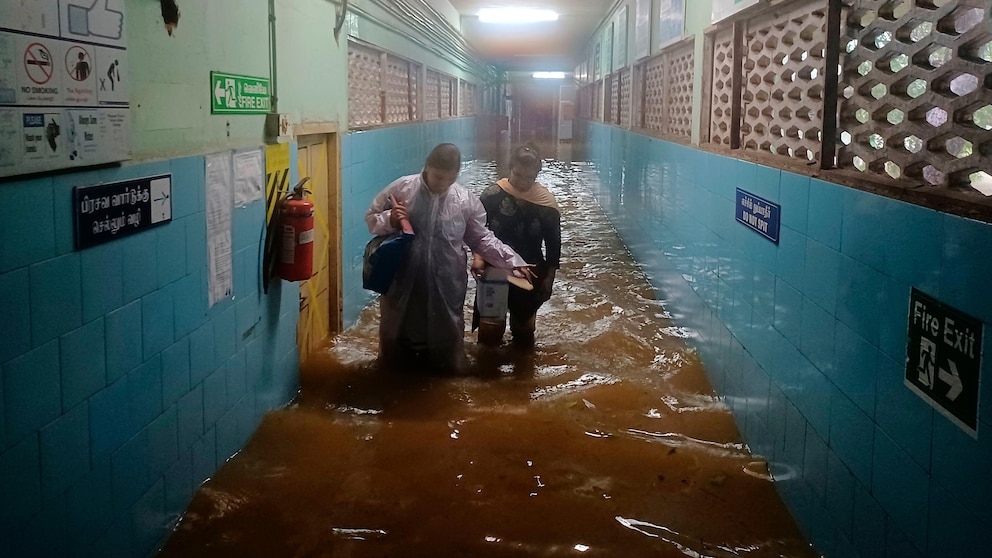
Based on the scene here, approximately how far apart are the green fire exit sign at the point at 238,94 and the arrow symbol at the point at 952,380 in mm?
3091

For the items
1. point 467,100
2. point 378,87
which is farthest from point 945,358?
point 467,100

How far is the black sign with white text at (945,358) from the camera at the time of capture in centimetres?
209

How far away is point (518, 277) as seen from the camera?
5543 millimetres

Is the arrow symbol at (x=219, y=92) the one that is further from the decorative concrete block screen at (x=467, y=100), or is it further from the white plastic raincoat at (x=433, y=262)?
the decorative concrete block screen at (x=467, y=100)

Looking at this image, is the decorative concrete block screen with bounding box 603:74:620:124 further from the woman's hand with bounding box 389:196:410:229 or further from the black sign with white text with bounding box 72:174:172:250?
the black sign with white text with bounding box 72:174:172:250

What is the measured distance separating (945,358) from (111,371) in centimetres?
263

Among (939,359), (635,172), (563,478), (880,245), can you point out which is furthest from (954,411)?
(635,172)

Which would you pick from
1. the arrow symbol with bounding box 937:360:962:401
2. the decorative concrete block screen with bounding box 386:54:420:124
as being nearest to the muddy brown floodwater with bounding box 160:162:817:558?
the arrow symbol with bounding box 937:360:962:401

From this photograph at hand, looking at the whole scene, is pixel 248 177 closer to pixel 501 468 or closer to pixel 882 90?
pixel 501 468

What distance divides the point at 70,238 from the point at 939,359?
2610mm

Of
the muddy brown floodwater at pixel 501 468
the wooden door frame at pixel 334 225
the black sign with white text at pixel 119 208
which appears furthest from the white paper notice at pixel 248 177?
the wooden door frame at pixel 334 225

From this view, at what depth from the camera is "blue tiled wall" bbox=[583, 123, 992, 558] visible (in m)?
2.18

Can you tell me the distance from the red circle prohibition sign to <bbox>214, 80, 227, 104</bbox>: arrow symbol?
1374 mm

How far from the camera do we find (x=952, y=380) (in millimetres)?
2191
